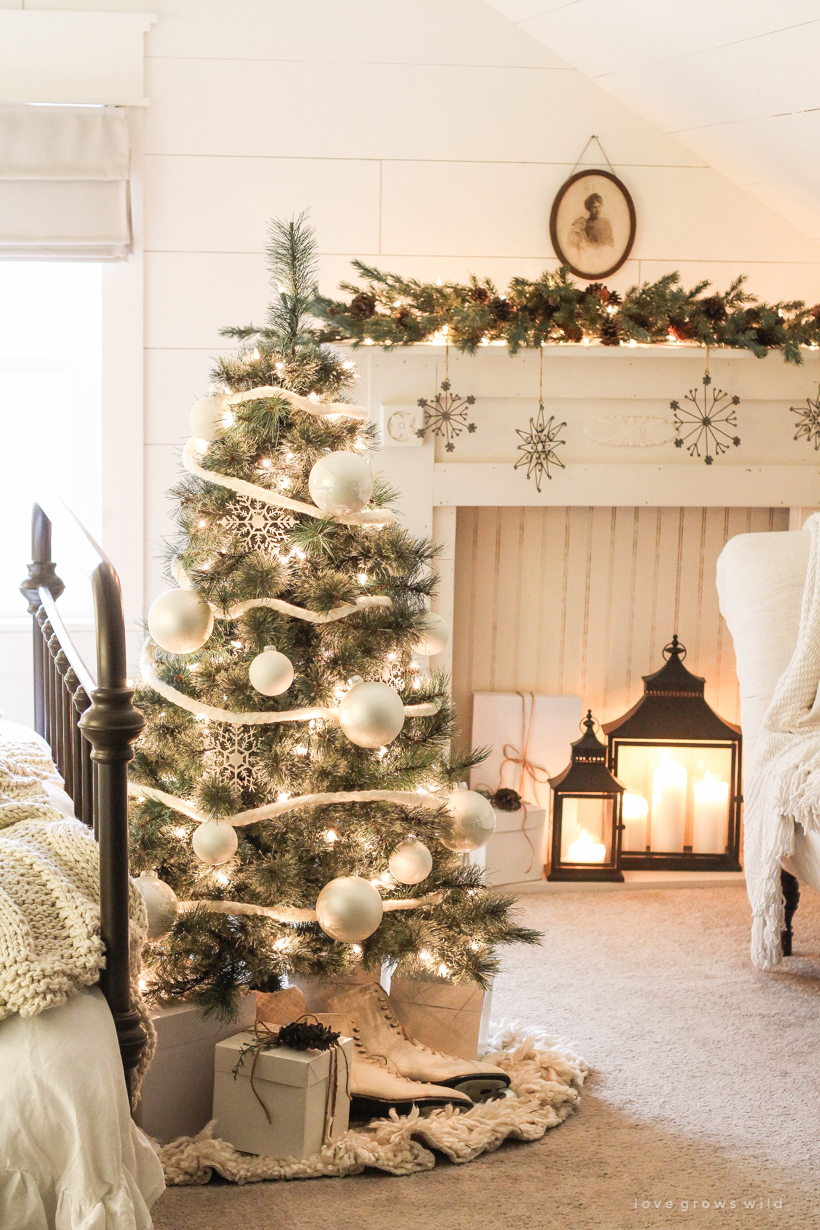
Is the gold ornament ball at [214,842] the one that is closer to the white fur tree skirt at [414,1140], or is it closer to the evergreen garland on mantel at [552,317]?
the white fur tree skirt at [414,1140]

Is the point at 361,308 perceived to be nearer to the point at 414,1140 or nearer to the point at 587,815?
the point at 587,815

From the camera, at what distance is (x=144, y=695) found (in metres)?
1.92

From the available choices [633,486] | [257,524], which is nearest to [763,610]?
[633,486]

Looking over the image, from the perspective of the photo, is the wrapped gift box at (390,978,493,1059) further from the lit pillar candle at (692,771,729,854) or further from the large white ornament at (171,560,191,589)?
the lit pillar candle at (692,771,729,854)

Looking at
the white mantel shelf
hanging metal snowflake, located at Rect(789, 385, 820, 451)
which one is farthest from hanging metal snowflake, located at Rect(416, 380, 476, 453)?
hanging metal snowflake, located at Rect(789, 385, 820, 451)

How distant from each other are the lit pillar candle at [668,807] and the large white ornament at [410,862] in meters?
1.46

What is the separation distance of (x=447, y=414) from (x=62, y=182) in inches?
47.5

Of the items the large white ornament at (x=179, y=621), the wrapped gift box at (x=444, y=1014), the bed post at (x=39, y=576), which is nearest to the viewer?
the large white ornament at (x=179, y=621)

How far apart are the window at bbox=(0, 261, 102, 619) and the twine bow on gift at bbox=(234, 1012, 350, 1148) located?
1.86m

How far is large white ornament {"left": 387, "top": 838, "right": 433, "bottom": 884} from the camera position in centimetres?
183

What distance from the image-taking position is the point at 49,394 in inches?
131

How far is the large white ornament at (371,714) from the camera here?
5.69 feet

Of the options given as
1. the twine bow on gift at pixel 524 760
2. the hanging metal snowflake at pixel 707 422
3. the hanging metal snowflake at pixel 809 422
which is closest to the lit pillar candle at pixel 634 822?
the twine bow on gift at pixel 524 760

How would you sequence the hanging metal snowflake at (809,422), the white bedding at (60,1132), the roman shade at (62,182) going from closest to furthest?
1. the white bedding at (60,1132)
2. the roman shade at (62,182)
3. the hanging metal snowflake at (809,422)
